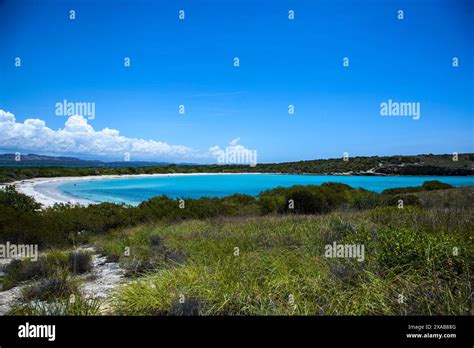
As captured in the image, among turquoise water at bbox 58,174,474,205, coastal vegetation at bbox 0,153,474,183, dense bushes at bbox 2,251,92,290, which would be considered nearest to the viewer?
dense bushes at bbox 2,251,92,290

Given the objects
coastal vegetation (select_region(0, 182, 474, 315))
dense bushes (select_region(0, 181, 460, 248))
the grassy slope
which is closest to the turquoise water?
dense bushes (select_region(0, 181, 460, 248))

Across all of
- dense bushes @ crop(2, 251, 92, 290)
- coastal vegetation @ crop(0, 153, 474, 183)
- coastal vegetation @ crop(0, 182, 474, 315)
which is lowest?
dense bushes @ crop(2, 251, 92, 290)

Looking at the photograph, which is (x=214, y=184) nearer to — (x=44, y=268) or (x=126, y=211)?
(x=126, y=211)

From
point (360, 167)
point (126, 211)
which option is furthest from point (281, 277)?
point (360, 167)

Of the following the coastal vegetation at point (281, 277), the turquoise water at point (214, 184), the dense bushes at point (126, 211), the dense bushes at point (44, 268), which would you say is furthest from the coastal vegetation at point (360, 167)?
the coastal vegetation at point (281, 277)

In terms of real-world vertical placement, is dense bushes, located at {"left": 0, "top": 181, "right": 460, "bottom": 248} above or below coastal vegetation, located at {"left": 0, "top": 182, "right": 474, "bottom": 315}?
below

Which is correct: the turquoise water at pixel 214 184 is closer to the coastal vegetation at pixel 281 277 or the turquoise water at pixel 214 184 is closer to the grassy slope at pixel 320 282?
the coastal vegetation at pixel 281 277

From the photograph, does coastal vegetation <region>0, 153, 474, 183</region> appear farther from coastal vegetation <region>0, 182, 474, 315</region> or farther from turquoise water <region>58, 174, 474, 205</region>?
coastal vegetation <region>0, 182, 474, 315</region>

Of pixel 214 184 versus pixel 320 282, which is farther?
pixel 214 184
